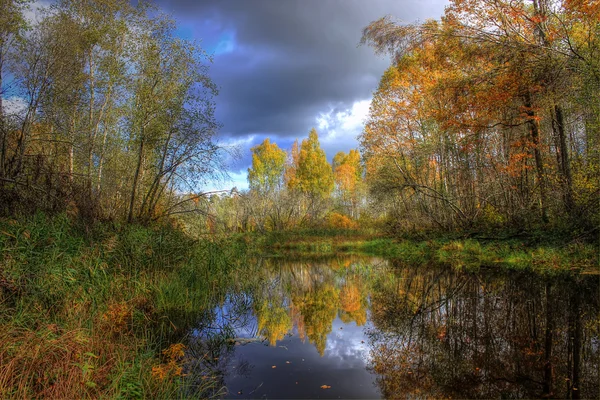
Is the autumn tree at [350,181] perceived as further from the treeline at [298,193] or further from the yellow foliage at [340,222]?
the yellow foliage at [340,222]

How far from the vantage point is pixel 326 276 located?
45.5 feet

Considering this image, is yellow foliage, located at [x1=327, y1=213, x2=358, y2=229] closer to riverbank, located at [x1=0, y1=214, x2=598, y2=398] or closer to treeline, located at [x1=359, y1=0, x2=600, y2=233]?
treeline, located at [x1=359, y1=0, x2=600, y2=233]

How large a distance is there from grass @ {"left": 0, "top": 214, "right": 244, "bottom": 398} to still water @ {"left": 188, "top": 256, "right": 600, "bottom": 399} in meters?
0.76

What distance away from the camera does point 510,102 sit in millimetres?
12000

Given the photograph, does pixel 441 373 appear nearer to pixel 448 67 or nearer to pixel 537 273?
pixel 537 273

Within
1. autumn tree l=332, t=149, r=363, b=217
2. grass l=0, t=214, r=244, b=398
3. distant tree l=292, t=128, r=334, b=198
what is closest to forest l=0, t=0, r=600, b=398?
grass l=0, t=214, r=244, b=398

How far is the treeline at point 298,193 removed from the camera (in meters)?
31.5

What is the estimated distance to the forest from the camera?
4586 millimetres

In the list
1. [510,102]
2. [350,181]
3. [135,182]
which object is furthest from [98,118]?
[350,181]

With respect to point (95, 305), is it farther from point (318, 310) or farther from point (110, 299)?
point (318, 310)

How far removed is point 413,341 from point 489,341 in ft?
3.62

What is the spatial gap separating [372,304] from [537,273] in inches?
212

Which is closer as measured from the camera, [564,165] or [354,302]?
[354,302]

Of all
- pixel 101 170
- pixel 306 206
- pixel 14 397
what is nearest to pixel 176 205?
pixel 101 170
